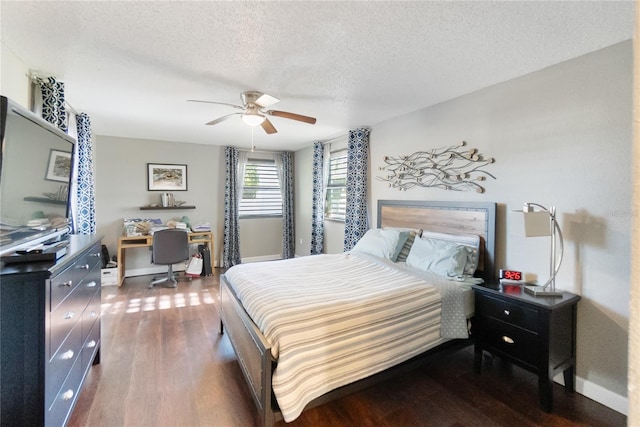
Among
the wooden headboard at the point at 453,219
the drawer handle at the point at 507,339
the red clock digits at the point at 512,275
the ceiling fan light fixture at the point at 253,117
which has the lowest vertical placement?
the drawer handle at the point at 507,339

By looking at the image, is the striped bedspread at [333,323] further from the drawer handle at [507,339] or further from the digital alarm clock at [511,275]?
the digital alarm clock at [511,275]

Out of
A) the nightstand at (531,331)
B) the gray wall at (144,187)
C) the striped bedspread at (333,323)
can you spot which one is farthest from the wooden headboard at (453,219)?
the gray wall at (144,187)

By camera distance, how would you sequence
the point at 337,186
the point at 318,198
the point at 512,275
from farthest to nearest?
the point at 318,198, the point at 337,186, the point at 512,275

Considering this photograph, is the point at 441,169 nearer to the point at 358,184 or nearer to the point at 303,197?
the point at 358,184

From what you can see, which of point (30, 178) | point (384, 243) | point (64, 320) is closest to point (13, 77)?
point (30, 178)

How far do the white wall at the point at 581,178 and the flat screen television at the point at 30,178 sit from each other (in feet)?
9.98

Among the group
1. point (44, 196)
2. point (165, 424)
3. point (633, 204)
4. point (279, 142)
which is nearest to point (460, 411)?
point (165, 424)

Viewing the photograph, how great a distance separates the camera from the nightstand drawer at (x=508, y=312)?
2023mm

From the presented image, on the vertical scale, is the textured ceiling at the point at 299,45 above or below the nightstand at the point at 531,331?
above

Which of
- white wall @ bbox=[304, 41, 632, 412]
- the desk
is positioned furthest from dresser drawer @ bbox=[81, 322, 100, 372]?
white wall @ bbox=[304, 41, 632, 412]

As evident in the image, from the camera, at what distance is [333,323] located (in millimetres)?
1863

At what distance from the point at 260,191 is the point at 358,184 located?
2610 mm

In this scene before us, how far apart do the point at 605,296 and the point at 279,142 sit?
4595mm

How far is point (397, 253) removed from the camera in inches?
125
